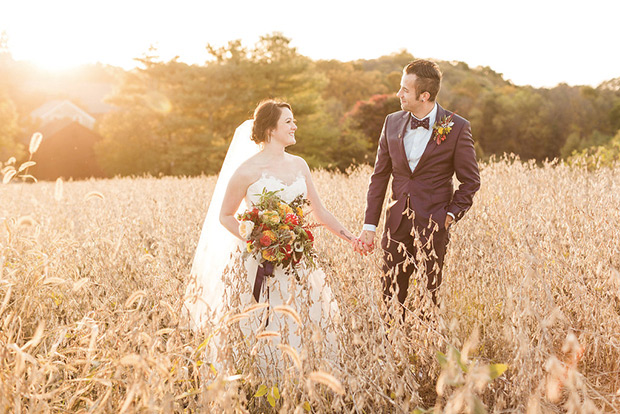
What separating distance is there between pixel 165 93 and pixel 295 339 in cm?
2705

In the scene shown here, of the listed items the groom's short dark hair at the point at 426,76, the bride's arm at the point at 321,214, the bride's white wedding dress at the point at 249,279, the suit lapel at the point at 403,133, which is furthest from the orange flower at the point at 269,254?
the groom's short dark hair at the point at 426,76

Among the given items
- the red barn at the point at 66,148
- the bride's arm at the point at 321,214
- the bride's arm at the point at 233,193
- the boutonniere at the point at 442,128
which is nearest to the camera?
the boutonniere at the point at 442,128

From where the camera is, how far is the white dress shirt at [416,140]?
Answer: 3.47 m

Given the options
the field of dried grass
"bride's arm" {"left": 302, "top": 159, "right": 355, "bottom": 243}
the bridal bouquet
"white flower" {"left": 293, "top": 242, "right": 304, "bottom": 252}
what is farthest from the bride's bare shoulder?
"white flower" {"left": 293, "top": 242, "right": 304, "bottom": 252}

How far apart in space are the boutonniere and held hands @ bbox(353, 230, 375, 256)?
81cm

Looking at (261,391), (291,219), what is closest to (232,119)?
(291,219)

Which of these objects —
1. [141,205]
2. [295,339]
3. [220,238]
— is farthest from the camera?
[141,205]

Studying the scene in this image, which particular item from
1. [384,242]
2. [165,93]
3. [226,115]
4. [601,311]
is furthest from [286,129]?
[165,93]

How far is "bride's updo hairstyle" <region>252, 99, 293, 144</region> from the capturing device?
3682mm

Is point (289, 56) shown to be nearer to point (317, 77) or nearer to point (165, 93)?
point (317, 77)

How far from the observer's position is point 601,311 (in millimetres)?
2572

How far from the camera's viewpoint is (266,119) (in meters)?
3.69

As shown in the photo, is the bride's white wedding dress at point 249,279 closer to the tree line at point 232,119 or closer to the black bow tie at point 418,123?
the black bow tie at point 418,123

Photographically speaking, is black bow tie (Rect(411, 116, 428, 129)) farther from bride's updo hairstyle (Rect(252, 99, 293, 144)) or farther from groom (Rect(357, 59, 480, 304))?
bride's updo hairstyle (Rect(252, 99, 293, 144))
